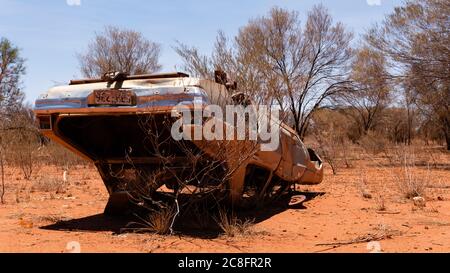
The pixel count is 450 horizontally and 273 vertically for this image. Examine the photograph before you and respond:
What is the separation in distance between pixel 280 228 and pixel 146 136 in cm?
212

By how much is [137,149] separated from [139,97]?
1.67 meters

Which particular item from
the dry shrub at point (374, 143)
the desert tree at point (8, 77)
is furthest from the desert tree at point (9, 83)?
the dry shrub at point (374, 143)

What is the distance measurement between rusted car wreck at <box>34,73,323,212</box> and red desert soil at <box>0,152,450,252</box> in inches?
27.7

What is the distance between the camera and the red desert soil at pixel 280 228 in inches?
223

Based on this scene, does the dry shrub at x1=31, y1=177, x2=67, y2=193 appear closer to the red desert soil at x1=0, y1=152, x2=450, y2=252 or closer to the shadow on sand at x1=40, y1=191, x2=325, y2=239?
the red desert soil at x1=0, y1=152, x2=450, y2=252

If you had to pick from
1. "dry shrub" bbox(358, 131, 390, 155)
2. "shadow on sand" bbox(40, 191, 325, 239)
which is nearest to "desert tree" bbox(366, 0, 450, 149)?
"dry shrub" bbox(358, 131, 390, 155)

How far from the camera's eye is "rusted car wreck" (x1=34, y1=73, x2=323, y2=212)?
20.4ft

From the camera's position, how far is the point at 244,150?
6730 millimetres

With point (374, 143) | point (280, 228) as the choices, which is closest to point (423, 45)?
point (374, 143)

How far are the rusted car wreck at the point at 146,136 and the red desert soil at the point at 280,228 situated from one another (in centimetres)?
70

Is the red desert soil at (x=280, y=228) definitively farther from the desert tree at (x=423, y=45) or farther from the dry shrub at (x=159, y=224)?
the desert tree at (x=423, y=45)

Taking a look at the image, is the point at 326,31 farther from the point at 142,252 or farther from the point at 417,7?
the point at 142,252

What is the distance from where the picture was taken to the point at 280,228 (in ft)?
23.0

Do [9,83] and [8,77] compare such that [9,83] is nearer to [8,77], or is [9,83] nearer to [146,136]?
[8,77]
